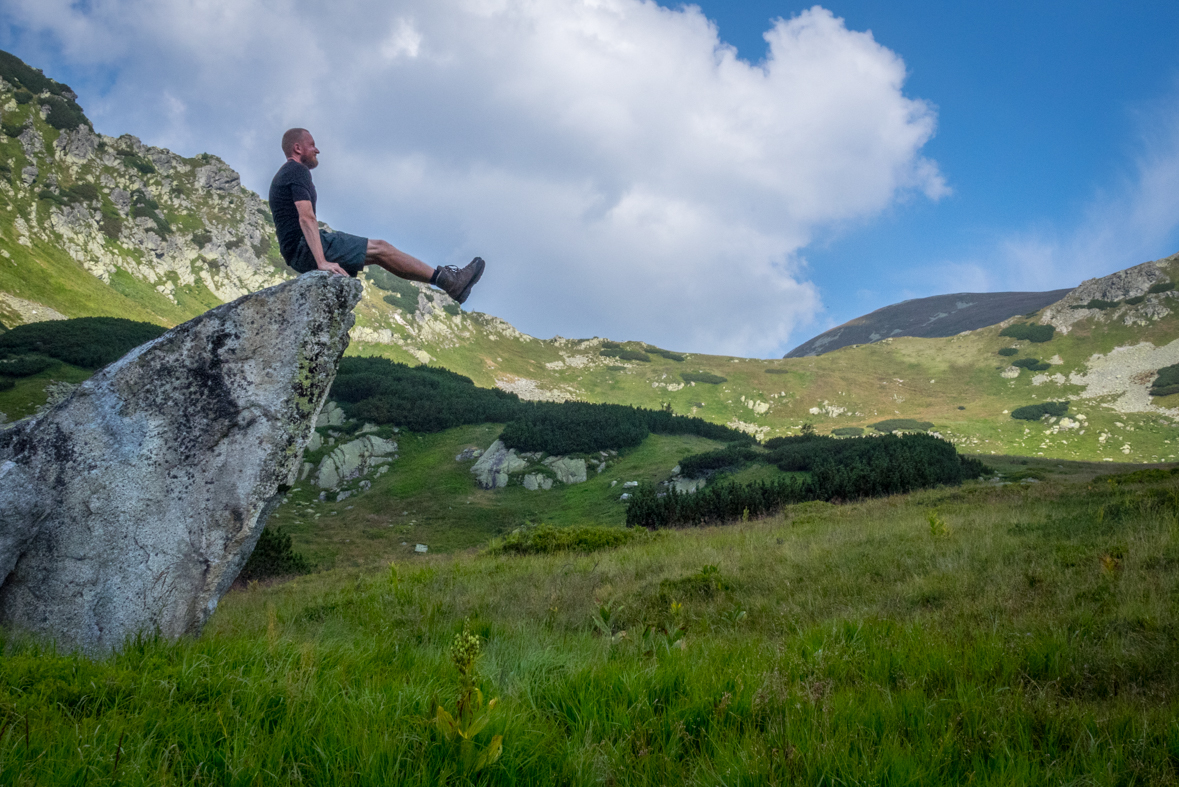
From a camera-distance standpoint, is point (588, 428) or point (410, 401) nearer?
point (588, 428)

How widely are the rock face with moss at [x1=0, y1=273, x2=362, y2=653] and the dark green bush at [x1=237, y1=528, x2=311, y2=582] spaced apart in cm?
1305

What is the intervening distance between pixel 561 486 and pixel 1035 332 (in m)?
96.7

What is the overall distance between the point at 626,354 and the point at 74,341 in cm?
8402

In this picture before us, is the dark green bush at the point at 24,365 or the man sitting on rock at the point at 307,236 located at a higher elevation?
the dark green bush at the point at 24,365

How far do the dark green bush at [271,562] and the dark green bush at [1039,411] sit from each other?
76699 millimetres

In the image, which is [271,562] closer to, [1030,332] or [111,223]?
[111,223]

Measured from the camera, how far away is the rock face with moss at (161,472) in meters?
3.67

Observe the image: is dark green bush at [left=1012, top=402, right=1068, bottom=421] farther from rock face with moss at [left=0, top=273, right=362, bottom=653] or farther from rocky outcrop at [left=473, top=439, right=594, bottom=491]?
rock face with moss at [left=0, top=273, right=362, bottom=653]

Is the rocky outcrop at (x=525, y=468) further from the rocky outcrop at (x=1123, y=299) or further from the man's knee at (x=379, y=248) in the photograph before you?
the rocky outcrop at (x=1123, y=299)

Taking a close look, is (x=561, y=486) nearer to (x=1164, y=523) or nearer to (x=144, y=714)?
(x=1164, y=523)

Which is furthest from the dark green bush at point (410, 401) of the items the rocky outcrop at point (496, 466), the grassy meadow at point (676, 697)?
the grassy meadow at point (676, 697)

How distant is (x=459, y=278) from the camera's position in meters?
6.54

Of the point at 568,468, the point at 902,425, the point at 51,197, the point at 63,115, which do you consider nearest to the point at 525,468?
the point at 568,468

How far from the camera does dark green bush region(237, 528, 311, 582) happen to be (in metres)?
15.5
